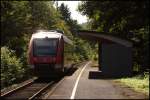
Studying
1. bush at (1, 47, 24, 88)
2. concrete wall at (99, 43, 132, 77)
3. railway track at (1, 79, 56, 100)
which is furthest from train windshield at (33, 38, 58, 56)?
railway track at (1, 79, 56, 100)

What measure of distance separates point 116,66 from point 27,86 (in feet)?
23.9

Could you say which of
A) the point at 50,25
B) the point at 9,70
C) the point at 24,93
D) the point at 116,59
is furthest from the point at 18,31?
the point at 24,93

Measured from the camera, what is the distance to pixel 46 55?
32.8m

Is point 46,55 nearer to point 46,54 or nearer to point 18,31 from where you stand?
point 46,54

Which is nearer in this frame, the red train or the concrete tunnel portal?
the concrete tunnel portal

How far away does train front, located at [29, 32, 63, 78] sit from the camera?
3266cm

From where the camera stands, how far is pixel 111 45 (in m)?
32.7

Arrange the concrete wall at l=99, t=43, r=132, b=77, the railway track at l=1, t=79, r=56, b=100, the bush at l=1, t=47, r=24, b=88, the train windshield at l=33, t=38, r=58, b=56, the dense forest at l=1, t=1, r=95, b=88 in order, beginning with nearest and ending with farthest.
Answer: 1. the railway track at l=1, t=79, r=56, b=100
2. the concrete wall at l=99, t=43, r=132, b=77
3. the train windshield at l=33, t=38, r=58, b=56
4. the bush at l=1, t=47, r=24, b=88
5. the dense forest at l=1, t=1, r=95, b=88

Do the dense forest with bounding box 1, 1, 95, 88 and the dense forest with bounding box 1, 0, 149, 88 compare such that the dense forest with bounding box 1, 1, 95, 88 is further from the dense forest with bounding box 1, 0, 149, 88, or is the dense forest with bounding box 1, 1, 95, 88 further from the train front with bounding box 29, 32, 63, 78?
the train front with bounding box 29, 32, 63, 78

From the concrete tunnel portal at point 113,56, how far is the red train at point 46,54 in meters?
2.13

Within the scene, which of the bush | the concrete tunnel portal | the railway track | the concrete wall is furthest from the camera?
the bush

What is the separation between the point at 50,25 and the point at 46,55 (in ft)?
135

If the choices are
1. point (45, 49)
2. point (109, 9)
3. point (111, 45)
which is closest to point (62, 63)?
point (45, 49)

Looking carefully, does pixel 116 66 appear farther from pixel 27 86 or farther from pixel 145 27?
pixel 145 27
